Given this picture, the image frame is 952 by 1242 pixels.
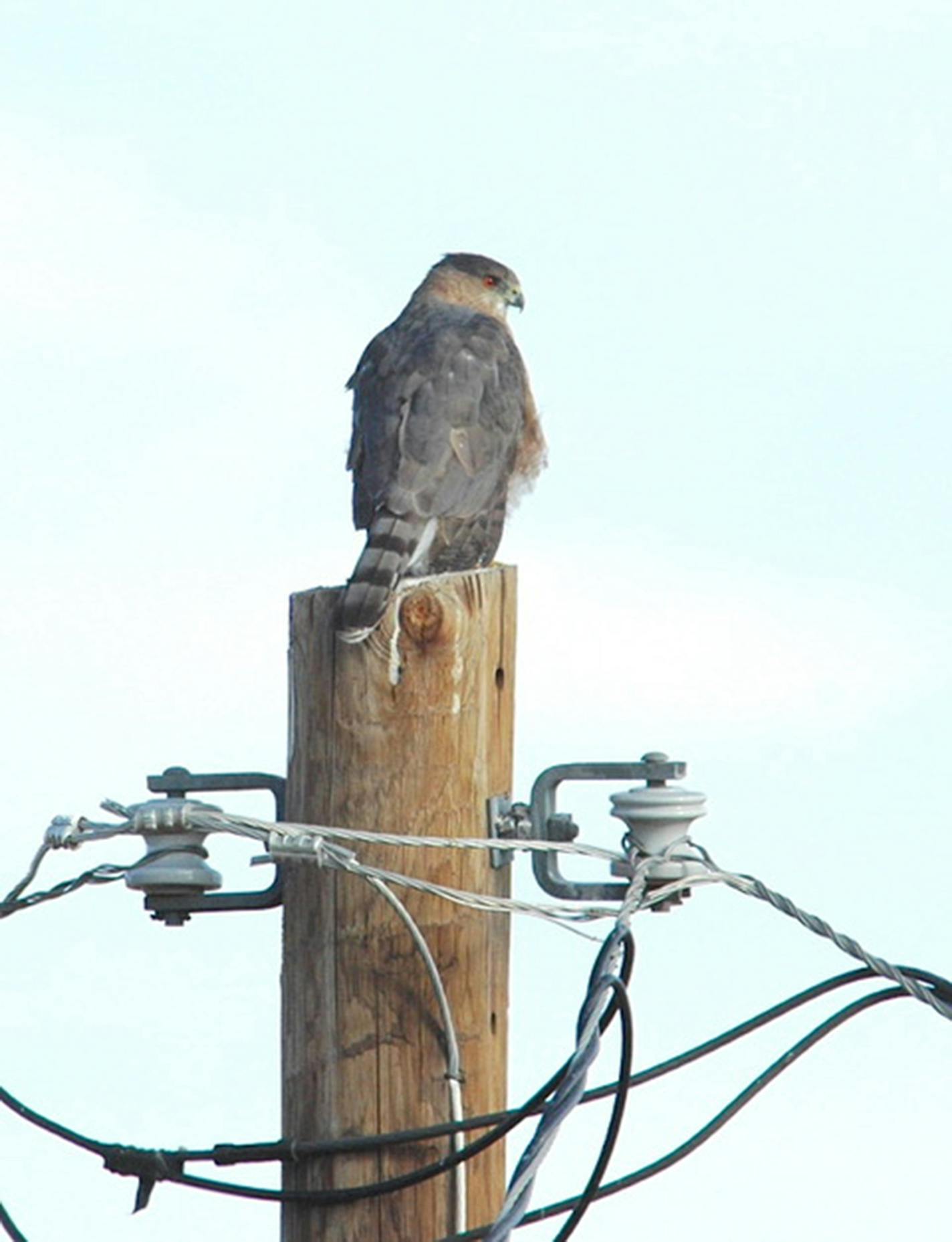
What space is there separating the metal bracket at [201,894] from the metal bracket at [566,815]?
56 cm

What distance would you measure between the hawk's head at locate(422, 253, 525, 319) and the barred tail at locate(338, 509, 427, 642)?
3.12m

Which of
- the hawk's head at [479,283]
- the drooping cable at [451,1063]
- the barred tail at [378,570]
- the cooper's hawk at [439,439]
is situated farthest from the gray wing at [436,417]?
the drooping cable at [451,1063]

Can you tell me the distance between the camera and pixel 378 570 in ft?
17.5

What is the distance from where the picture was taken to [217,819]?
4.95m

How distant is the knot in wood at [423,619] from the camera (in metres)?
4.90

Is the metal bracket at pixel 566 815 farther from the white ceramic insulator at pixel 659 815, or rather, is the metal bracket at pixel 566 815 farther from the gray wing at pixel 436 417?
the gray wing at pixel 436 417

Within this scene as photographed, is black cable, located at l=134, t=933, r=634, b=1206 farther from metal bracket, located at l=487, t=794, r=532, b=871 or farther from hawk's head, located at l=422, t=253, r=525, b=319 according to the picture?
hawk's head, located at l=422, t=253, r=525, b=319

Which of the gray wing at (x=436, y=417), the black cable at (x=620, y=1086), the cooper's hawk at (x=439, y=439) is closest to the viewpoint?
the black cable at (x=620, y=1086)

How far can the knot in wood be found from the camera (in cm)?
490

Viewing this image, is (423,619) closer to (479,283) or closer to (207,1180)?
(207,1180)

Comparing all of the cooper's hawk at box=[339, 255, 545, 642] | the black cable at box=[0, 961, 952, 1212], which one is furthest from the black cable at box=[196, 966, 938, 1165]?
the cooper's hawk at box=[339, 255, 545, 642]

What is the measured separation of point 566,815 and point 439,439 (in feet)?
7.25

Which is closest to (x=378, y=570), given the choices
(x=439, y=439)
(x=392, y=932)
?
(x=392, y=932)

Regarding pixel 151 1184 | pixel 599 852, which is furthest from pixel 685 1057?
pixel 151 1184
